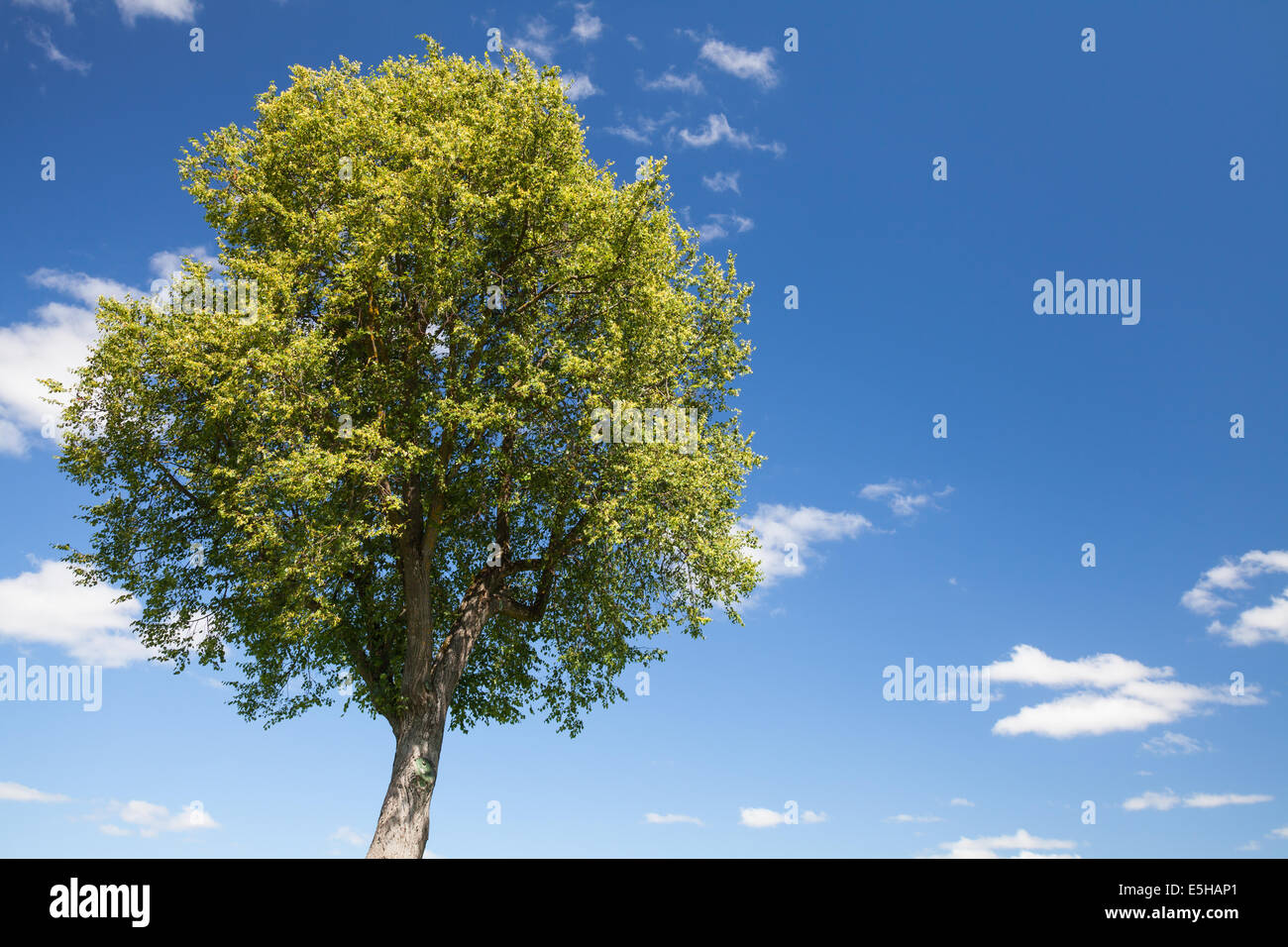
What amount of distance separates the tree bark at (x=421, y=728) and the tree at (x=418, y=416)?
6cm

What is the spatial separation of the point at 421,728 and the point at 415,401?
27.9ft

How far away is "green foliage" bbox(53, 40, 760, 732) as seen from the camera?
21.4 meters

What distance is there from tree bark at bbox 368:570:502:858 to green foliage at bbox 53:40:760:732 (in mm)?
744

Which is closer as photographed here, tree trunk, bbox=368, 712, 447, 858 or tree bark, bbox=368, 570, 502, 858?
tree trunk, bbox=368, 712, 447, 858

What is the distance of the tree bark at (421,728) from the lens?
20391 millimetres

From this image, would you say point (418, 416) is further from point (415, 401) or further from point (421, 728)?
point (421, 728)

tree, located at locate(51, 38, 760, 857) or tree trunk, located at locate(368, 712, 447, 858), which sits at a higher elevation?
tree, located at locate(51, 38, 760, 857)

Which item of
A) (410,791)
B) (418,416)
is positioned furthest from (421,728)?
(418,416)

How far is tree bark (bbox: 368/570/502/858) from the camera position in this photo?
803 inches

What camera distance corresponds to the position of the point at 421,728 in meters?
21.8
